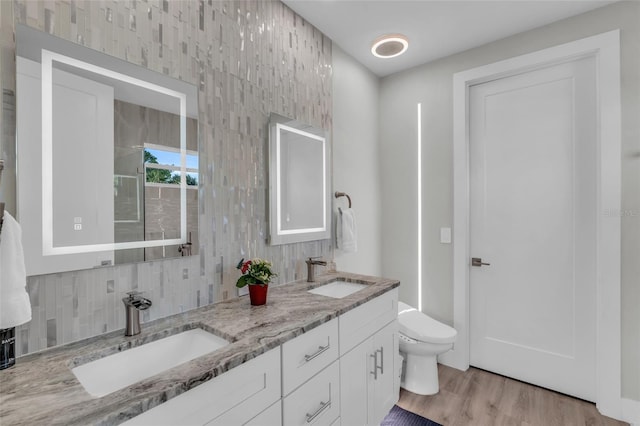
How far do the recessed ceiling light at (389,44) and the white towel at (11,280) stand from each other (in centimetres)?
208

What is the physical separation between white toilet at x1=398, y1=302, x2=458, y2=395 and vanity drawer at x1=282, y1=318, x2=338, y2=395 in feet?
3.22

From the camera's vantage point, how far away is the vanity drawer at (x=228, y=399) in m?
0.76

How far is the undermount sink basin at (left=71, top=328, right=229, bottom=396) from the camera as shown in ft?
3.02

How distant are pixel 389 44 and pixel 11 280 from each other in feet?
7.28

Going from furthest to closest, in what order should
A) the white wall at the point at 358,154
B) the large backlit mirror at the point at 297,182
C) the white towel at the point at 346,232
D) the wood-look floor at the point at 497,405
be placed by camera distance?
the white wall at the point at 358,154 → the white towel at the point at 346,232 → the wood-look floor at the point at 497,405 → the large backlit mirror at the point at 297,182

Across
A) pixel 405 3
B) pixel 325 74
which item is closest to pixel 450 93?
pixel 405 3

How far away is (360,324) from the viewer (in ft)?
5.01

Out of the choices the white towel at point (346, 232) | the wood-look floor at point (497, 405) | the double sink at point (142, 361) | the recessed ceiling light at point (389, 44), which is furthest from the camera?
the white towel at point (346, 232)

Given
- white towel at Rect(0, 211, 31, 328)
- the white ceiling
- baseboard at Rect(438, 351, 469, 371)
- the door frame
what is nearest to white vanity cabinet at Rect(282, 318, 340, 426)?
white towel at Rect(0, 211, 31, 328)

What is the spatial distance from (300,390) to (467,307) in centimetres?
180

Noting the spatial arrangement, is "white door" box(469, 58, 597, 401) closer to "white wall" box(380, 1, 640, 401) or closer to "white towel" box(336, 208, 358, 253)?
"white wall" box(380, 1, 640, 401)

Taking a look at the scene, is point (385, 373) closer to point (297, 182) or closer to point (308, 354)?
point (308, 354)

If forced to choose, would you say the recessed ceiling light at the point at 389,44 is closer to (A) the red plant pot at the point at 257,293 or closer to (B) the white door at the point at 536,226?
(B) the white door at the point at 536,226

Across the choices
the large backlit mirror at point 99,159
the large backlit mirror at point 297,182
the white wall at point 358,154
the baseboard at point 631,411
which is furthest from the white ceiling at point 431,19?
the baseboard at point 631,411
